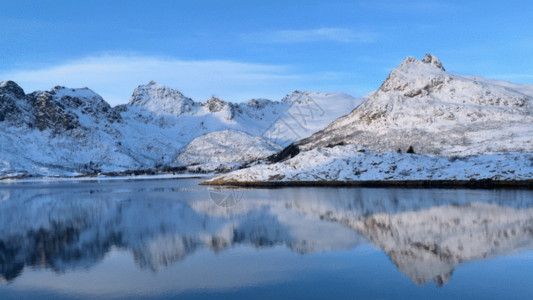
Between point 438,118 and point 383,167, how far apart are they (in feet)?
193

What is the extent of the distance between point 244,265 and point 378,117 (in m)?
123

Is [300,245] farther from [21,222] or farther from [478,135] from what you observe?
[478,135]

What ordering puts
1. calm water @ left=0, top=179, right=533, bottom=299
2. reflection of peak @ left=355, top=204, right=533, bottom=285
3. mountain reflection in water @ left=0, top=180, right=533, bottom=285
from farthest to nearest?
mountain reflection in water @ left=0, top=180, right=533, bottom=285
reflection of peak @ left=355, top=204, right=533, bottom=285
calm water @ left=0, top=179, right=533, bottom=299

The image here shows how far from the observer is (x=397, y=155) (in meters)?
75.2

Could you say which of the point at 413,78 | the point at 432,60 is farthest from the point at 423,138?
the point at 432,60

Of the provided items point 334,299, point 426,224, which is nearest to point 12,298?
point 334,299

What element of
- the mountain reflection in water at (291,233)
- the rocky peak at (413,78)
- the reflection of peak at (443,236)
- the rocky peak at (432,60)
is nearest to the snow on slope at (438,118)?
the rocky peak at (413,78)

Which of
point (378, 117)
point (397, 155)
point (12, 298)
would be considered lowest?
point (12, 298)

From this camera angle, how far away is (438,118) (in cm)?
12356

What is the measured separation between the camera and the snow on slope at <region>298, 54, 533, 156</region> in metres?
103

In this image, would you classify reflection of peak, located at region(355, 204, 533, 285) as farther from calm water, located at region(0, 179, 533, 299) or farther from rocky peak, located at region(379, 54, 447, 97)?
rocky peak, located at region(379, 54, 447, 97)

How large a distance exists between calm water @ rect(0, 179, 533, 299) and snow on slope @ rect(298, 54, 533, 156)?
72492mm

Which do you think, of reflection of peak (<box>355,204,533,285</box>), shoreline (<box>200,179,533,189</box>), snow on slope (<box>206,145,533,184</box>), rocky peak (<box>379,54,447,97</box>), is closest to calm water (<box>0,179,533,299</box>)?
reflection of peak (<box>355,204,533,285</box>)

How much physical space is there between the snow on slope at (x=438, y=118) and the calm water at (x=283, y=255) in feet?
238
